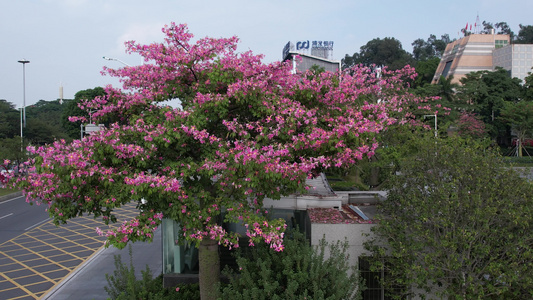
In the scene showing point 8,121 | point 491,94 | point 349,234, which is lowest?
point 349,234

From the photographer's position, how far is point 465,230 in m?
7.49

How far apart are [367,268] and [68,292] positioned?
8.68 meters

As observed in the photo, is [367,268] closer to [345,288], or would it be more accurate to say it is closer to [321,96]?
[345,288]

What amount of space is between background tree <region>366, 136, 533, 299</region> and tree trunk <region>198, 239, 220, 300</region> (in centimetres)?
327

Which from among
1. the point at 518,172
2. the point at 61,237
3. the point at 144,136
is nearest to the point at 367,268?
the point at 518,172

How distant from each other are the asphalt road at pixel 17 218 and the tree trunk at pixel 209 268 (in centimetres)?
→ 1333

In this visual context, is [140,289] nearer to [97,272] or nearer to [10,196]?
[97,272]

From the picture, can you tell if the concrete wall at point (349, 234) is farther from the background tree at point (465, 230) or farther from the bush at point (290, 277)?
the background tree at point (465, 230)

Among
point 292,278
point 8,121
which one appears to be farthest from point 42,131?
point 292,278

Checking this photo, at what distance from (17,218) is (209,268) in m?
18.7

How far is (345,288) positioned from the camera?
7652 millimetres

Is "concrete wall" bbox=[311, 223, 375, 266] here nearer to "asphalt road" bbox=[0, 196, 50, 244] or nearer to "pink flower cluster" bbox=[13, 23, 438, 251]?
"pink flower cluster" bbox=[13, 23, 438, 251]

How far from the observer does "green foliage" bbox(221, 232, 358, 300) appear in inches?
290

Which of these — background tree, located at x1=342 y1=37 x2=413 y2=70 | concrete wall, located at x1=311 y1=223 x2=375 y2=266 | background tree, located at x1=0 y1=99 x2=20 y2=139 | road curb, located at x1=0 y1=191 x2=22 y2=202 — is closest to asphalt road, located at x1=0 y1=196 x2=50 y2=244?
road curb, located at x1=0 y1=191 x2=22 y2=202
